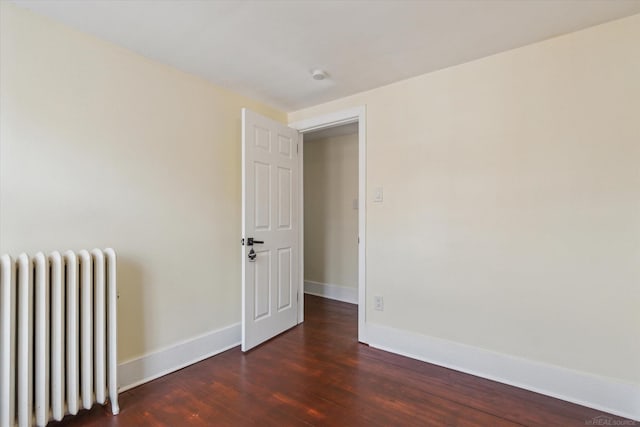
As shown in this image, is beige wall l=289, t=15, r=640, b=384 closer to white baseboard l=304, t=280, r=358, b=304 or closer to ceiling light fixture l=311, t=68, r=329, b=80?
ceiling light fixture l=311, t=68, r=329, b=80

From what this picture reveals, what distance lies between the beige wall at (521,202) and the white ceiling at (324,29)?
223 millimetres

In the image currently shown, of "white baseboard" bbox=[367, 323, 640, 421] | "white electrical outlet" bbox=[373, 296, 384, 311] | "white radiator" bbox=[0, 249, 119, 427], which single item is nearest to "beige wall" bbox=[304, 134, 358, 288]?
"white electrical outlet" bbox=[373, 296, 384, 311]

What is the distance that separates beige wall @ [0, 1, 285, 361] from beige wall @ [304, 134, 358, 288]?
65.3 inches

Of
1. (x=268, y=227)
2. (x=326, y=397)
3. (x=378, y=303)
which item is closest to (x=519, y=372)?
(x=378, y=303)

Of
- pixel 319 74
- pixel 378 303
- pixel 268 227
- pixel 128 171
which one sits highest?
pixel 319 74

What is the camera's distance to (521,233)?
6.58 feet

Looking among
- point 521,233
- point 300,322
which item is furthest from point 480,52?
point 300,322

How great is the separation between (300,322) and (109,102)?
2.56 metres

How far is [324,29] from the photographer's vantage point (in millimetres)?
1773

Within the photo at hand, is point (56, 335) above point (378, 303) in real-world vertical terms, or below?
above

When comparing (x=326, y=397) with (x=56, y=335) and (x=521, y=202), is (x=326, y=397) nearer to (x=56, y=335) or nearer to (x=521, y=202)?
(x=56, y=335)

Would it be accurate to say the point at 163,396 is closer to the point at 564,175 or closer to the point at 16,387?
the point at 16,387

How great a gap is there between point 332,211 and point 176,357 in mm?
2588

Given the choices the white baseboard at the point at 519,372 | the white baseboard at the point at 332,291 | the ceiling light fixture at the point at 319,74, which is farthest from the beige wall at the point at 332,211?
the ceiling light fixture at the point at 319,74
